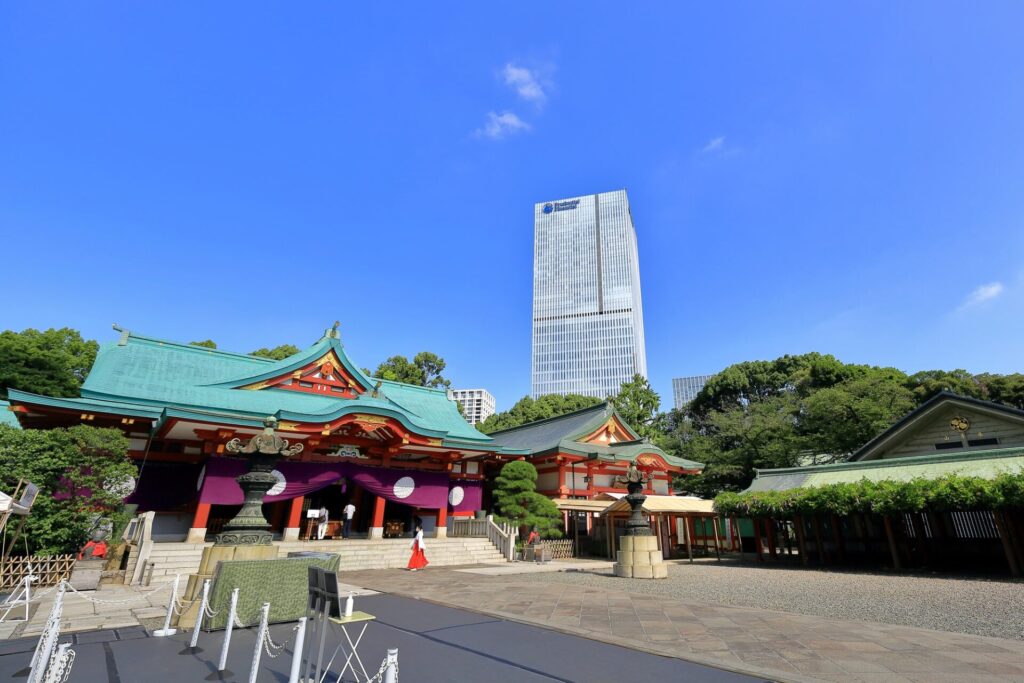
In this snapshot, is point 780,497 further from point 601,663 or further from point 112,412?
point 112,412

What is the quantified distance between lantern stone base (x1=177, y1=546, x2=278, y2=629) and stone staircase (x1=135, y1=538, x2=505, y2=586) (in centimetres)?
636

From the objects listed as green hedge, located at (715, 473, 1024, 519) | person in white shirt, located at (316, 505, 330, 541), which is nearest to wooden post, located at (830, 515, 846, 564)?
green hedge, located at (715, 473, 1024, 519)

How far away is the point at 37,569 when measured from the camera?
1027cm

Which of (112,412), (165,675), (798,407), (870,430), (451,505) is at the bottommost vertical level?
(165,675)

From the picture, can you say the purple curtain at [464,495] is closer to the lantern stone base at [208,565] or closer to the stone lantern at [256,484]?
the stone lantern at [256,484]

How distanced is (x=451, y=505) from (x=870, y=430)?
82.1 ft

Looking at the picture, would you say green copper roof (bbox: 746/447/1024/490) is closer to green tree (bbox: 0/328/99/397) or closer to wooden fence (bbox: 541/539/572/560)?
wooden fence (bbox: 541/539/572/560)

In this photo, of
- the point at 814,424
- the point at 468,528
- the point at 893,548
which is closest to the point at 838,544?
the point at 893,548

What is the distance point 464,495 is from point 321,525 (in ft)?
23.1

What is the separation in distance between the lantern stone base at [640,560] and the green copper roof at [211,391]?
8.65 m

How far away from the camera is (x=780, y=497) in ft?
54.7

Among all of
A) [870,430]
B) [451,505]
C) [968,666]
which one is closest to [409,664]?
[968,666]

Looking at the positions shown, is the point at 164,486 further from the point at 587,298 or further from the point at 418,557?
the point at 587,298

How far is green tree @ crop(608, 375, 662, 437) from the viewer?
133 ft
